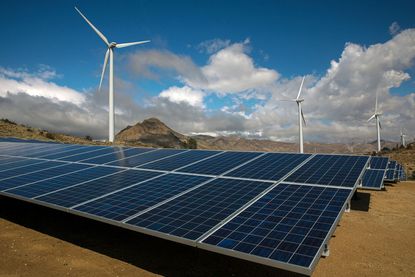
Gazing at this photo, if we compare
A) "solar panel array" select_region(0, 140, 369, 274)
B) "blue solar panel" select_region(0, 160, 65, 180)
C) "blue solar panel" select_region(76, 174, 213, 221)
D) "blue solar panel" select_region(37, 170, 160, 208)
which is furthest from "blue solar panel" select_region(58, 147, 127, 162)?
"blue solar panel" select_region(76, 174, 213, 221)

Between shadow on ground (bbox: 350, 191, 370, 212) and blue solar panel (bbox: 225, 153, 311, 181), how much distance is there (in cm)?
916

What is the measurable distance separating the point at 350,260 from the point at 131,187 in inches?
441

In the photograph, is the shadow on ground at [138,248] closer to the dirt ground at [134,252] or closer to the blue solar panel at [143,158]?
the dirt ground at [134,252]

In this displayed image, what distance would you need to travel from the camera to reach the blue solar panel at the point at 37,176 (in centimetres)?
1758

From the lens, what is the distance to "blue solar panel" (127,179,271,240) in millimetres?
10492

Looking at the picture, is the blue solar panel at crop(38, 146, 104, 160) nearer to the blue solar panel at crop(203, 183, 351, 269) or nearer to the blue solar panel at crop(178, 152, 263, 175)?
the blue solar panel at crop(178, 152, 263, 175)

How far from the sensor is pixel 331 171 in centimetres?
1583

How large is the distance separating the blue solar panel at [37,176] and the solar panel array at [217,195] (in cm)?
6

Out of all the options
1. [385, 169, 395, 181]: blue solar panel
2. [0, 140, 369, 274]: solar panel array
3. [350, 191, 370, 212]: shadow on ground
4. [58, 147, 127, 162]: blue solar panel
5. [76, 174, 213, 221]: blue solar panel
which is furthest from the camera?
A: [385, 169, 395, 181]: blue solar panel

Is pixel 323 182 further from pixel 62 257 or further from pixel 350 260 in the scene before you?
pixel 62 257

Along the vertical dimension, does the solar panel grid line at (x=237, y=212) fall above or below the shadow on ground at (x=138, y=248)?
above

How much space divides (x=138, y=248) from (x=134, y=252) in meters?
0.50

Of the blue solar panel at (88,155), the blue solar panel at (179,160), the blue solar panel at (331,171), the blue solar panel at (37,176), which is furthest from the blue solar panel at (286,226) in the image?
the blue solar panel at (88,155)

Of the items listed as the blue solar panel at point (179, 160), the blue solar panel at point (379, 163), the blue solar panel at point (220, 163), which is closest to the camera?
the blue solar panel at point (220, 163)
